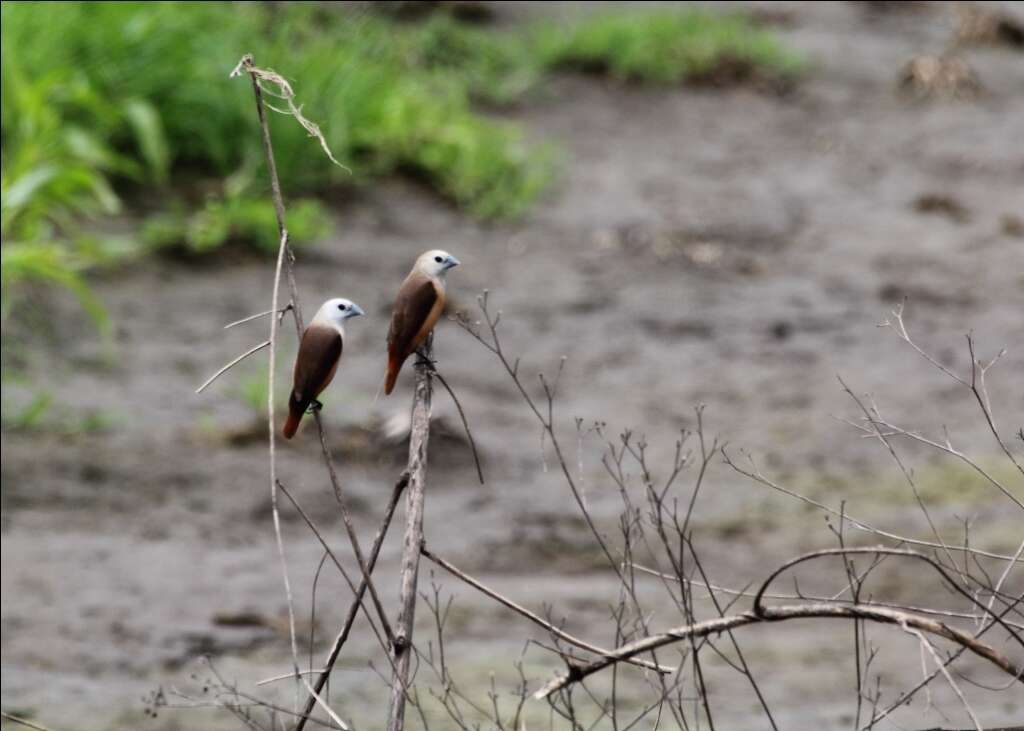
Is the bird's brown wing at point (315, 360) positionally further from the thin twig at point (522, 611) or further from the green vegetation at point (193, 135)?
the green vegetation at point (193, 135)

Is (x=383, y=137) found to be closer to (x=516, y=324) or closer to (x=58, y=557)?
(x=516, y=324)

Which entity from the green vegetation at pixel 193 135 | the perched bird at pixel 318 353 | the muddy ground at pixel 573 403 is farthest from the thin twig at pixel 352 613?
the green vegetation at pixel 193 135

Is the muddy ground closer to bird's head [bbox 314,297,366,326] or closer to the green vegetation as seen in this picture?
the green vegetation

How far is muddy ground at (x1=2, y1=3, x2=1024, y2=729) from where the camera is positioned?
405 cm

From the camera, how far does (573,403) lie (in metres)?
5.92

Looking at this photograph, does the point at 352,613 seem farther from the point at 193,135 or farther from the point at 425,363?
the point at 193,135

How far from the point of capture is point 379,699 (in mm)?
3795

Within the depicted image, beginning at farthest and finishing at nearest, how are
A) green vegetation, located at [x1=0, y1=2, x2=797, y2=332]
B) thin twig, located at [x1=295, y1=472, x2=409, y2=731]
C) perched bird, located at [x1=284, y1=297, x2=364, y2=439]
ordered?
green vegetation, located at [x1=0, y1=2, x2=797, y2=332] → perched bird, located at [x1=284, y1=297, x2=364, y2=439] → thin twig, located at [x1=295, y1=472, x2=409, y2=731]

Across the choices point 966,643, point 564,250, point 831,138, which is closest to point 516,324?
point 564,250

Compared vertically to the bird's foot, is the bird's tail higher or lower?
lower

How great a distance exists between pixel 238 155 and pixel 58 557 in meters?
3.06

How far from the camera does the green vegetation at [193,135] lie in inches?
233

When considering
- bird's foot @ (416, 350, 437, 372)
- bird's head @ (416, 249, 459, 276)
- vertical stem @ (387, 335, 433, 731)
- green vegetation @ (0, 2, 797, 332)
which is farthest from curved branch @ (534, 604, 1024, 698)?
green vegetation @ (0, 2, 797, 332)

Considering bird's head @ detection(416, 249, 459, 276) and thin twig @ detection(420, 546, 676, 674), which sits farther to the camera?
bird's head @ detection(416, 249, 459, 276)
